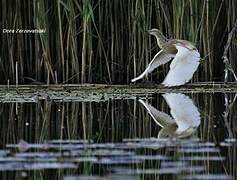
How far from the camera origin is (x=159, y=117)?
4.72 metres

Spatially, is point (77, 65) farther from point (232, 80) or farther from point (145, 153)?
point (145, 153)

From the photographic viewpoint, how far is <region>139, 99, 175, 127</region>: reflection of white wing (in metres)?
4.44

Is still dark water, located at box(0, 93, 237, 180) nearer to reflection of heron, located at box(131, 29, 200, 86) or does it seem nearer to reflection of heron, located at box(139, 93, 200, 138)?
reflection of heron, located at box(139, 93, 200, 138)

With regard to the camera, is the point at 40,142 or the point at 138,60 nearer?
the point at 40,142

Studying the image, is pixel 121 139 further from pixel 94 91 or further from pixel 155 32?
pixel 155 32

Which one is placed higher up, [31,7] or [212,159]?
[31,7]

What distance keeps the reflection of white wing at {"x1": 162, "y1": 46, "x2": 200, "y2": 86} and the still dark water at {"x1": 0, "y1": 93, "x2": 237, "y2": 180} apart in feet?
0.91

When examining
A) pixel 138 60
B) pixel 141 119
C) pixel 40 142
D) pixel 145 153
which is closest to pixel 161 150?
pixel 145 153

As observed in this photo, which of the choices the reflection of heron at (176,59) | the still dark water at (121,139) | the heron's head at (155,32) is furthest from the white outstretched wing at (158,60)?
Answer: the still dark water at (121,139)

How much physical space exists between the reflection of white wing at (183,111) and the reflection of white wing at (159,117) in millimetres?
52

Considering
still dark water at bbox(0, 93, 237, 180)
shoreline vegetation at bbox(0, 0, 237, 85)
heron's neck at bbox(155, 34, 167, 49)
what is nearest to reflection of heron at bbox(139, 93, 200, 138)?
still dark water at bbox(0, 93, 237, 180)

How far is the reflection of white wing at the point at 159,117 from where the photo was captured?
4.44m

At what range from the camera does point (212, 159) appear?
3.20 meters

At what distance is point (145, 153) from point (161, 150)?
0.42 ft
